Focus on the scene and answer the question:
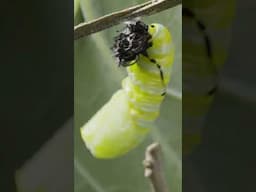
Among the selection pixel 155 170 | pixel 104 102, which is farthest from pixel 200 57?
pixel 104 102

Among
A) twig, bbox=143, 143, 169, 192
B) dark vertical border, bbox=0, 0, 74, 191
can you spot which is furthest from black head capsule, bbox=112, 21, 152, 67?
dark vertical border, bbox=0, 0, 74, 191

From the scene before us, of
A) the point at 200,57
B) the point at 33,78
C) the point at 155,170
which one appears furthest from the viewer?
the point at 155,170

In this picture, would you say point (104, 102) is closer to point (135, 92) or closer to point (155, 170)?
point (135, 92)

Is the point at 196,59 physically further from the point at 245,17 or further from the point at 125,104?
the point at 125,104

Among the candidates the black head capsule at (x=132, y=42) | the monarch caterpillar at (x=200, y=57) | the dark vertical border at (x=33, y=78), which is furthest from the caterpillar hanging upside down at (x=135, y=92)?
the dark vertical border at (x=33, y=78)

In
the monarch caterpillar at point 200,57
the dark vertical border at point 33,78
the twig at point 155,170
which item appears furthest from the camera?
the twig at point 155,170

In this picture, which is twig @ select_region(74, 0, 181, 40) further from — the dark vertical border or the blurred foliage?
the dark vertical border

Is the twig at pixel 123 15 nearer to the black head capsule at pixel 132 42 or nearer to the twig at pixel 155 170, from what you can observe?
the black head capsule at pixel 132 42
